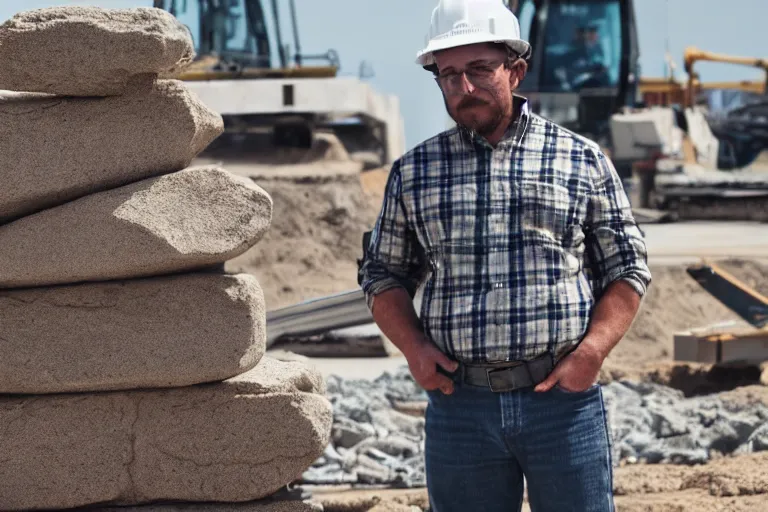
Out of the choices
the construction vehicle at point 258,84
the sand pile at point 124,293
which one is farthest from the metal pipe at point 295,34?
the sand pile at point 124,293

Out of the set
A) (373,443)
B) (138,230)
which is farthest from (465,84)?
(373,443)

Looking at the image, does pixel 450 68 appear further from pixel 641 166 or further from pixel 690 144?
pixel 690 144

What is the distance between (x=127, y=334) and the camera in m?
3.77

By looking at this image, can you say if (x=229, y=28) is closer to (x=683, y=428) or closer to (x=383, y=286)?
(x=683, y=428)

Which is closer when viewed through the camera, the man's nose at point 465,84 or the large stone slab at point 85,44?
the man's nose at point 465,84

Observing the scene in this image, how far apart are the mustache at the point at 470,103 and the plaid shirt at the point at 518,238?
81mm

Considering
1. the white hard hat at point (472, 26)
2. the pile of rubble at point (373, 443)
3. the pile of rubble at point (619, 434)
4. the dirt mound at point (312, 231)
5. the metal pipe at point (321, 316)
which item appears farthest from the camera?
the dirt mound at point (312, 231)

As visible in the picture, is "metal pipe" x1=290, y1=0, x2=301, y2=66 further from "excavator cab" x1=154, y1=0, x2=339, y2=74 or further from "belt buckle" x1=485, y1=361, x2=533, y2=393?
"belt buckle" x1=485, y1=361, x2=533, y2=393

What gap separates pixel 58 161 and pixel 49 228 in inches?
8.8

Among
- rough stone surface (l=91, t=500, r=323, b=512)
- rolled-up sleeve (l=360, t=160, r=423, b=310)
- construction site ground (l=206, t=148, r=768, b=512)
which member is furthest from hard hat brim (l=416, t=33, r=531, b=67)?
construction site ground (l=206, t=148, r=768, b=512)

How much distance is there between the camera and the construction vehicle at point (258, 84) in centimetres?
1739

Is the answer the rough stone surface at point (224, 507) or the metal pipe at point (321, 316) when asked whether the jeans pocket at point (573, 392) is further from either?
the metal pipe at point (321, 316)

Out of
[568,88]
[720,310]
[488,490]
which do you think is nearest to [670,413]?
[488,490]

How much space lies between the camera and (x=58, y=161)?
3.73m
